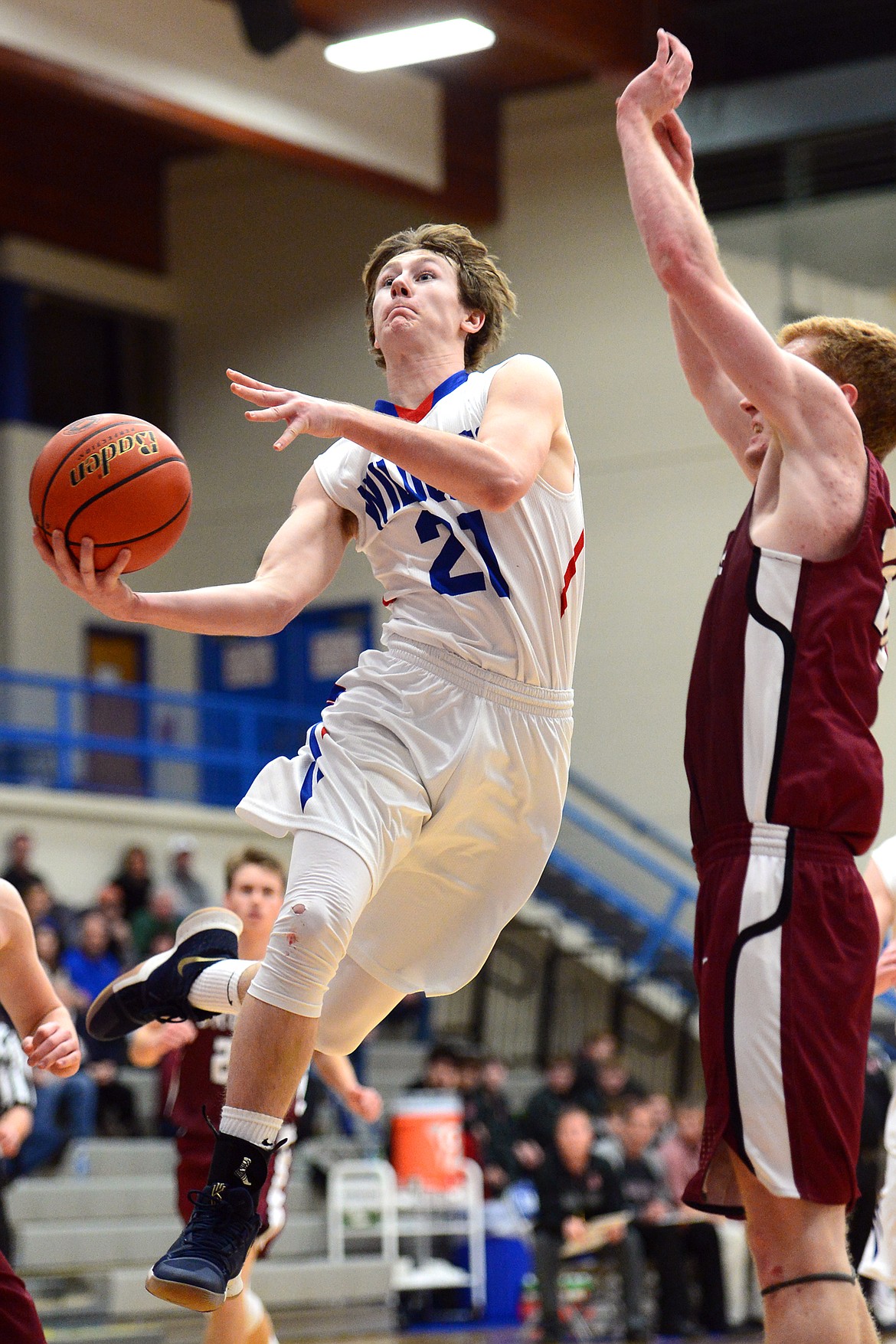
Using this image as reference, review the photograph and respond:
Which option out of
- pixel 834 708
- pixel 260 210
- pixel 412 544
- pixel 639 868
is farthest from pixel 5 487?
pixel 834 708

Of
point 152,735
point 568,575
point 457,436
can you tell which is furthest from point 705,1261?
point 152,735

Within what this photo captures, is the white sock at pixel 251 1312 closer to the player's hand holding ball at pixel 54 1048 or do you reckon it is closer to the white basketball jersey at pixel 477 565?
the player's hand holding ball at pixel 54 1048

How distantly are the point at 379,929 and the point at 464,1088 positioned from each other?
8.74 m

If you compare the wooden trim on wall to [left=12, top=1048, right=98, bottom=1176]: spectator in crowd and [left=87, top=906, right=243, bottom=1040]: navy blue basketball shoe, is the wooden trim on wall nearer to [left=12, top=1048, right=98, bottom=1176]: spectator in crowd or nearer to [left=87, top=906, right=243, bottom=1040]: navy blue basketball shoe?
[left=12, top=1048, right=98, bottom=1176]: spectator in crowd

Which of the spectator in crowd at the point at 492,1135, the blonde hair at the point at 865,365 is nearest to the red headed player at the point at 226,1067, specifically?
the blonde hair at the point at 865,365

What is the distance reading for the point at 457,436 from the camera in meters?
3.72

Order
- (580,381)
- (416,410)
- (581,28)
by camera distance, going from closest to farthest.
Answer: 1. (416,410)
2. (581,28)
3. (580,381)

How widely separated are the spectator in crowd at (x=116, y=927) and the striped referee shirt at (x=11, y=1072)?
20.6ft

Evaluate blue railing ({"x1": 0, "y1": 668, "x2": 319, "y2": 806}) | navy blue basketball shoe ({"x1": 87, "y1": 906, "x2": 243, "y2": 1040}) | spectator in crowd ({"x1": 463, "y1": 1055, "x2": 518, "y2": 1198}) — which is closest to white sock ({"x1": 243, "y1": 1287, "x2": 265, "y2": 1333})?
navy blue basketball shoe ({"x1": 87, "y1": 906, "x2": 243, "y2": 1040})

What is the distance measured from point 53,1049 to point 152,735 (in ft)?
49.6

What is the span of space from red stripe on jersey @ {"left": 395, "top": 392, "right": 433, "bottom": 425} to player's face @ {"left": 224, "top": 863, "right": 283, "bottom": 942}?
2388mm

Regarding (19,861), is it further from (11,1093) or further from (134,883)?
(11,1093)

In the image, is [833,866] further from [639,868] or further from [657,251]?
[639,868]

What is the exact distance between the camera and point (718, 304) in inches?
129
